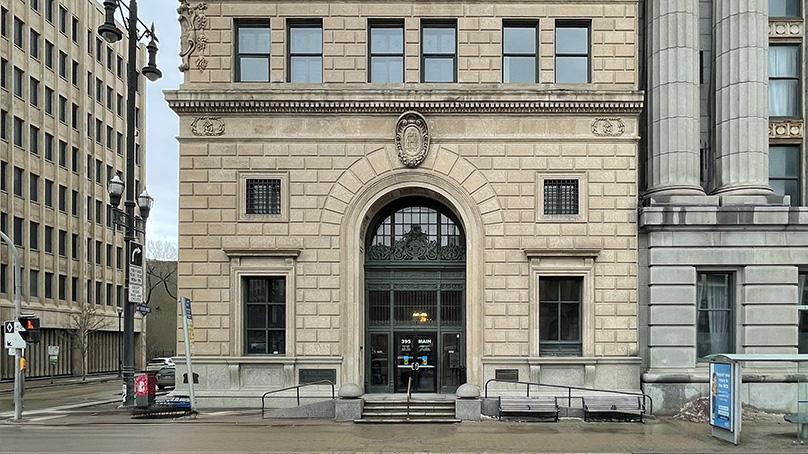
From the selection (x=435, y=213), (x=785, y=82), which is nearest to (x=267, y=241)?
(x=435, y=213)

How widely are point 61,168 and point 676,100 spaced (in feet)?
162

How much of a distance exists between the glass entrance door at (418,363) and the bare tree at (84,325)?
3542 centimetres

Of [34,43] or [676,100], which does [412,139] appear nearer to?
[676,100]

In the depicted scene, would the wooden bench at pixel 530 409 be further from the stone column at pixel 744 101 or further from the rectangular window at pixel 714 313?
the stone column at pixel 744 101

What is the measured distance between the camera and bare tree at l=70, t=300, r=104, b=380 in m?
53.8

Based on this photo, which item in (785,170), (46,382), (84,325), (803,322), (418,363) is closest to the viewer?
(803,322)

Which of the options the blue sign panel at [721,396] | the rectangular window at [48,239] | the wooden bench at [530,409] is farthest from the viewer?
the rectangular window at [48,239]

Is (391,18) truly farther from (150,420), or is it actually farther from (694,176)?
(150,420)

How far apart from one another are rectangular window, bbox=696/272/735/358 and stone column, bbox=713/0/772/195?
3011mm

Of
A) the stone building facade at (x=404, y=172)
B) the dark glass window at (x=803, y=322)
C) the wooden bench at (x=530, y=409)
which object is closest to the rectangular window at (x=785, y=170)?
the dark glass window at (x=803, y=322)

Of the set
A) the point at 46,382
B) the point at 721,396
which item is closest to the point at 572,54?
the point at 721,396

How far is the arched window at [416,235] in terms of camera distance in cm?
2544

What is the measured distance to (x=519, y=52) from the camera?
24625 millimetres

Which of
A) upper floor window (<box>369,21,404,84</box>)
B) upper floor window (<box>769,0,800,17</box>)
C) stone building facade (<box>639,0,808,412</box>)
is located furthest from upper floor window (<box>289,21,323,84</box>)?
upper floor window (<box>769,0,800,17</box>)
